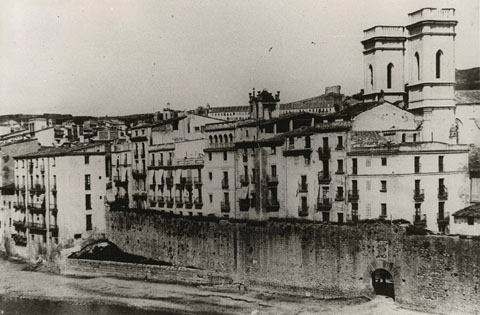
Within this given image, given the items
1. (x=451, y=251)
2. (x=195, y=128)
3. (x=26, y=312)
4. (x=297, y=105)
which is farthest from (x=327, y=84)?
(x=26, y=312)

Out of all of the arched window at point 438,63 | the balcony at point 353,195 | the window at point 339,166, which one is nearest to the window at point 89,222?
the window at point 339,166

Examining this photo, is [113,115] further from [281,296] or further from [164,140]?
[281,296]

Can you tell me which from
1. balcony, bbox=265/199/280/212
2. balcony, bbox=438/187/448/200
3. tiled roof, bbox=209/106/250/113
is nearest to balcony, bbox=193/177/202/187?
tiled roof, bbox=209/106/250/113

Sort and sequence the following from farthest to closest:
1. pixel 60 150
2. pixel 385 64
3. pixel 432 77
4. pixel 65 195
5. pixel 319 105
A: pixel 60 150
pixel 65 195
pixel 319 105
pixel 385 64
pixel 432 77

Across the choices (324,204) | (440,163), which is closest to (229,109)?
(324,204)

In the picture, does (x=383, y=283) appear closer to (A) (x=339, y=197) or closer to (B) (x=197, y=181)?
(A) (x=339, y=197)

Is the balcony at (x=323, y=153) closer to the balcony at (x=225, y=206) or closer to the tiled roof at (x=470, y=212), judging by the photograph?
the tiled roof at (x=470, y=212)

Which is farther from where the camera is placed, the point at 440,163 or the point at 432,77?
the point at 432,77

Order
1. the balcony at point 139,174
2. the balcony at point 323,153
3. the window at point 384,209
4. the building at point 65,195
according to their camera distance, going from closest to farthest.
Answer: the window at point 384,209, the balcony at point 323,153, the building at point 65,195, the balcony at point 139,174
